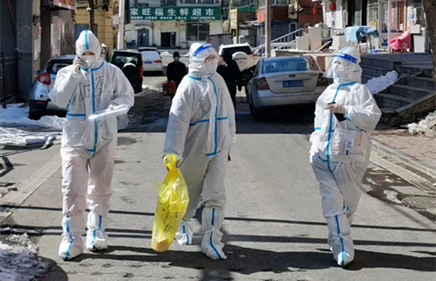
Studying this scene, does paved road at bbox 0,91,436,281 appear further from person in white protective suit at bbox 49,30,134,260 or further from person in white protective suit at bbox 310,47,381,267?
person in white protective suit at bbox 310,47,381,267

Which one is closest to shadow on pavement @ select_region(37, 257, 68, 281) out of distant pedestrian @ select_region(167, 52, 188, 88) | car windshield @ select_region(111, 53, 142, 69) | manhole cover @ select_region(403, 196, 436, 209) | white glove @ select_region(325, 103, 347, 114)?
white glove @ select_region(325, 103, 347, 114)

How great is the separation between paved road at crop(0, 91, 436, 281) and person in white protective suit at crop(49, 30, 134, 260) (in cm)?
24

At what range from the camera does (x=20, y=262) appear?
6.19 m

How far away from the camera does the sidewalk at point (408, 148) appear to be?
1151 centimetres

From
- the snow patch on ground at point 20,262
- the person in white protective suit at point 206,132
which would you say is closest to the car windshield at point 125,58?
the snow patch on ground at point 20,262

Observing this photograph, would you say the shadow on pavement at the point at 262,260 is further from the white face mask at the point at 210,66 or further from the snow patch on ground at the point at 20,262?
the white face mask at the point at 210,66

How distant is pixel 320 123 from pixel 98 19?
45.9m

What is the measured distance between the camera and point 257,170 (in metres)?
11.1

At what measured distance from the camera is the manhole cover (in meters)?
8.84

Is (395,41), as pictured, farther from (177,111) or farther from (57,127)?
(177,111)

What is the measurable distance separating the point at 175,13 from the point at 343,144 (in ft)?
256

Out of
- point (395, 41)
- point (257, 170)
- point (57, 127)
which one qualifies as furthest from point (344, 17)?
point (257, 170)

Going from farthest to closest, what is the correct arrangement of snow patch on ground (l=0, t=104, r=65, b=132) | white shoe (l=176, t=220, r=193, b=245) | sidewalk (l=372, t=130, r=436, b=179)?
1. snow patch on ground (l=0, t=104, r=65, b=132)
2. sidewalk (l=372, t=130, r=436, b=179)
3. white shoe (l=176, t=220, r=193, b=245)

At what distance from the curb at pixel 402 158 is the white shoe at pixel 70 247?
594 cm
